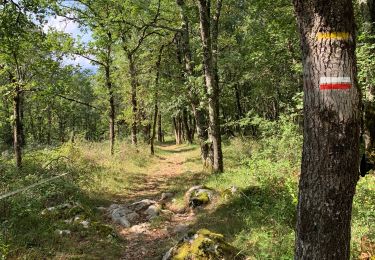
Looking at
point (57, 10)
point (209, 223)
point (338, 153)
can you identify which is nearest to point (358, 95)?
point (338, 153)

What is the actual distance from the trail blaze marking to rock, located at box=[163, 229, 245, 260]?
349 cm

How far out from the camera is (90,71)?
18.5 m

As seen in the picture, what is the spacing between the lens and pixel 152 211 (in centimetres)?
938

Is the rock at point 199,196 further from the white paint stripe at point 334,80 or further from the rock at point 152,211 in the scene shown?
the white paint stripe at point 334,80

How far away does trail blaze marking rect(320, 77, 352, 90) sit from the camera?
2809 millimetres

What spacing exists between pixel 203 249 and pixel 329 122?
3.47m

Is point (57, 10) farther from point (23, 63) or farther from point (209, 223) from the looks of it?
point (209, 223)

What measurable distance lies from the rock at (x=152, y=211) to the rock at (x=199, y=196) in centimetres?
88

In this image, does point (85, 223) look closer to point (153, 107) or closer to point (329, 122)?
point (329, 122)

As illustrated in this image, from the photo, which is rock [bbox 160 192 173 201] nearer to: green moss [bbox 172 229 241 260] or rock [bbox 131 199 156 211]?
rock [bbox 131 199 156 211]

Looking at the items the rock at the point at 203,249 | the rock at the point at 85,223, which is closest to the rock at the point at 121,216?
the rock at the point at 85,223

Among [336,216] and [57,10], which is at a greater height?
[57,10]

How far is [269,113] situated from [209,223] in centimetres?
3624

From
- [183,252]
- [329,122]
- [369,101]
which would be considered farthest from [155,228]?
[329,122]
